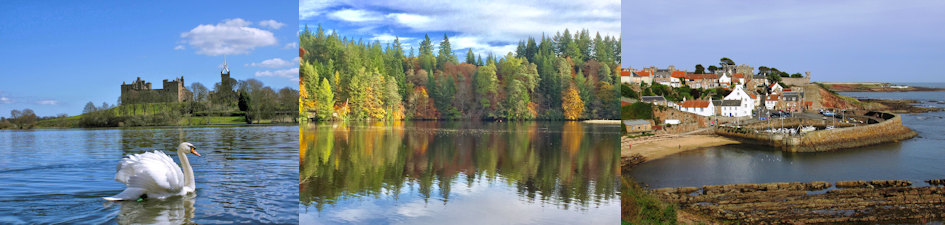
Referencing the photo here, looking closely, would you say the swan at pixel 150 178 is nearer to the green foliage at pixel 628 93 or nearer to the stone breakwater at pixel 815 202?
the stone breakwater at pixel 815 202

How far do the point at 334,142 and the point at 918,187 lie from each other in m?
20.5

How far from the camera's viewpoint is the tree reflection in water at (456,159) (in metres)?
6.42

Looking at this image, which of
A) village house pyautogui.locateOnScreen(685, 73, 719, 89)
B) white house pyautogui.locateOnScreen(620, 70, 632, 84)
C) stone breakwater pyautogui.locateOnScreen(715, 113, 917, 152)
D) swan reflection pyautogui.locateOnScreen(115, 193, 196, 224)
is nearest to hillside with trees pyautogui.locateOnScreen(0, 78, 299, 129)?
white house pyautogui.locateOnScreen(620, 70, 632, 84)

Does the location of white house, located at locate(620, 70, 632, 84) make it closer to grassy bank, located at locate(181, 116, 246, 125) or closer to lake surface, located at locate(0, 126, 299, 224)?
lake surface, located at locate(0, 126, 299, 224)

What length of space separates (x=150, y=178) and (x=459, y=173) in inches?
150

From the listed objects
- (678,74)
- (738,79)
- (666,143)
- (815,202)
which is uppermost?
(678,74)

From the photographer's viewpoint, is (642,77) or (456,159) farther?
(642,77)

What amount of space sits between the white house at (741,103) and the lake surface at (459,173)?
25.9m

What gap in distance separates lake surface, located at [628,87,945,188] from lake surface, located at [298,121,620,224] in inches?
551

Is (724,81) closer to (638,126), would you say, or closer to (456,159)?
(638,126)

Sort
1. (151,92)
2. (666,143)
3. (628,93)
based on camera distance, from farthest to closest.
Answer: (151,92), (666,143), (628,93)

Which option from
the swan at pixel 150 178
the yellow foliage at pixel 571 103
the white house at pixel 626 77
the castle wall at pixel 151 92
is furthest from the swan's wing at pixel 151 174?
the castle wall at pixel 151 92

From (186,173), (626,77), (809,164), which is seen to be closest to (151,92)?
(626,77)

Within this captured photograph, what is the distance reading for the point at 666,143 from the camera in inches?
1035
